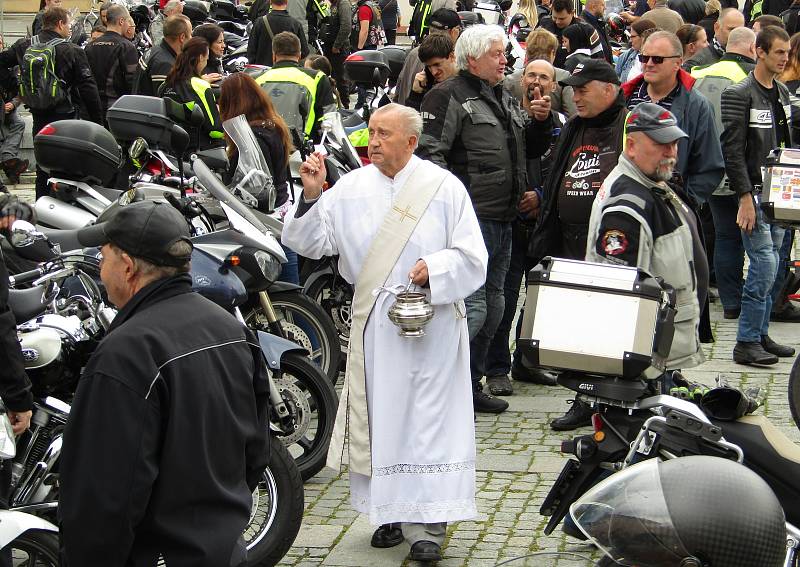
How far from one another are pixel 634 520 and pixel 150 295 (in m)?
1.48

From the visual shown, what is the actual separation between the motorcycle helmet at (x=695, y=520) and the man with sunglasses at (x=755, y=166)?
240 inches

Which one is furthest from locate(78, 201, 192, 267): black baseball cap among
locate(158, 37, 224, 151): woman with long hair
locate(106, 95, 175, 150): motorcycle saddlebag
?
locate(158, 37, 224, 151): woman with long hair

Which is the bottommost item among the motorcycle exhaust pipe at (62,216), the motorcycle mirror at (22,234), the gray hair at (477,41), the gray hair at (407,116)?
the motorcycle exhaust pipe at (62,216)

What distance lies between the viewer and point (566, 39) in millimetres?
13078

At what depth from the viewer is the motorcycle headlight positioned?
6582mm

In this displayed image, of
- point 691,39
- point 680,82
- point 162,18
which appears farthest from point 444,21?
point 162,18

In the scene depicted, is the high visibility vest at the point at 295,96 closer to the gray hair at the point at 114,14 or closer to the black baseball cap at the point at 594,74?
the black baseball cap at the point at 594,74

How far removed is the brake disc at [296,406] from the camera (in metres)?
6.41

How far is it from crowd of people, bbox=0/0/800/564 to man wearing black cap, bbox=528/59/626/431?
0.04 ft

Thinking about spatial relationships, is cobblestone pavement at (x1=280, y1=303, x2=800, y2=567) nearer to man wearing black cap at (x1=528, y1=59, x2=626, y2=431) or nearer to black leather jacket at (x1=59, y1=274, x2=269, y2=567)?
man wearing black cap at (x1=528, y1=59, x2=626, y2=431)

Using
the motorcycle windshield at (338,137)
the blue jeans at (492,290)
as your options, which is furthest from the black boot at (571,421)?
the motorcycle windshield at (338,137)

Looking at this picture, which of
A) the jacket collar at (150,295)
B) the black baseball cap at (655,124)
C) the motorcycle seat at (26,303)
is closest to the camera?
the jacket collar at (150,295)

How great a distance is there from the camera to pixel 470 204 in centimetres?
570

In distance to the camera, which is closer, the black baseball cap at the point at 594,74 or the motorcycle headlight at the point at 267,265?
the motorcycle headlight at the point at 267,265
